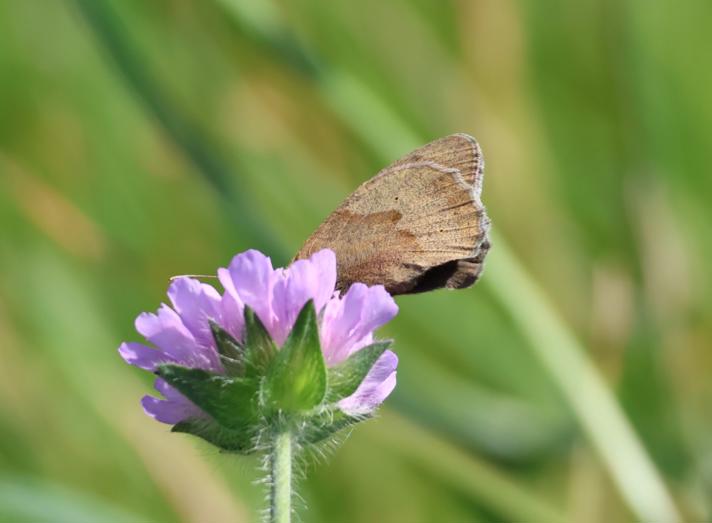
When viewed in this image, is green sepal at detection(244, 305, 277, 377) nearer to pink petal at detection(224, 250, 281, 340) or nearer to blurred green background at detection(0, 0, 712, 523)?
pink petal at detection(224, 250, 281, 340)

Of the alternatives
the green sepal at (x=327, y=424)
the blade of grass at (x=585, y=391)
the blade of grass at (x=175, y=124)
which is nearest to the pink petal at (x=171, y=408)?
the green sepal at (x=327, y=424)

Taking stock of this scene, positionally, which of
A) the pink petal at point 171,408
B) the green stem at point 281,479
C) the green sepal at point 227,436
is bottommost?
the green stem at point 281,479

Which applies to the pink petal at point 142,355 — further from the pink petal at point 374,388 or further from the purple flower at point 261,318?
the pink petal at point 374,388

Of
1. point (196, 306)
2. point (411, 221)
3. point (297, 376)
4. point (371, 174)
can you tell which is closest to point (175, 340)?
point (196, 306)

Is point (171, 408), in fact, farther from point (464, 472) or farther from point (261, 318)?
point (464, 472)

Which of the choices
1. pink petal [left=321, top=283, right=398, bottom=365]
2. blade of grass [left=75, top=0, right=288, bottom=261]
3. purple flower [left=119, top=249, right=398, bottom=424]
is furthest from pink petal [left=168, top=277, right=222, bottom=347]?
blade of grass [left=75, top=0, right=288, bottom=261]

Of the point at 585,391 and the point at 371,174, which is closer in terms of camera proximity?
the point at 585,391

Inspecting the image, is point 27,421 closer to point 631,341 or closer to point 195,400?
point 631,341
